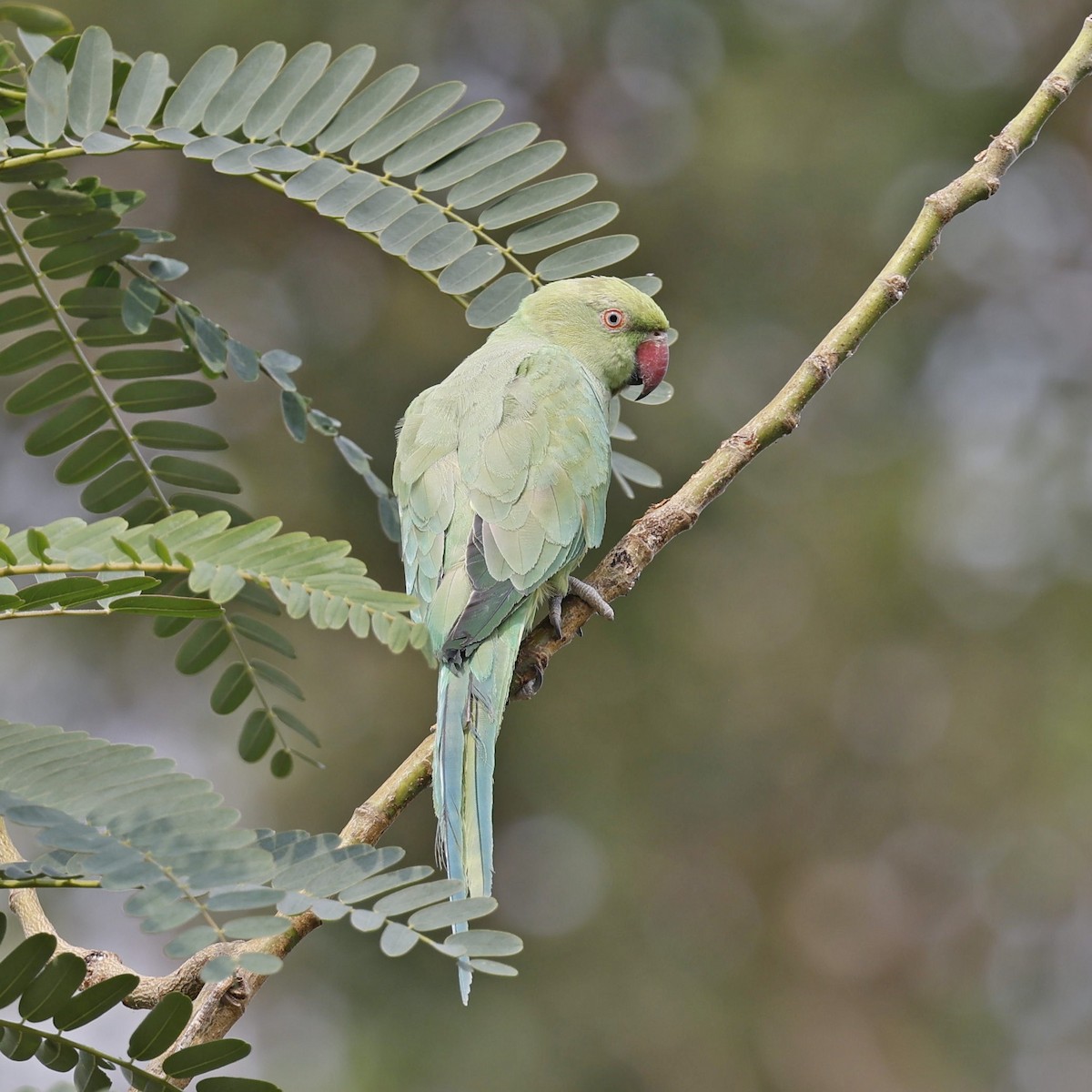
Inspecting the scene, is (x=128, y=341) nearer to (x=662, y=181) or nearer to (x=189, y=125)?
(x=189, y=125)

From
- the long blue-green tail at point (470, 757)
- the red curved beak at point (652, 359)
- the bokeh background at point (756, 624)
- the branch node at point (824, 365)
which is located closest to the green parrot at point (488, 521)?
the long blue-green tail at point (470, 757)

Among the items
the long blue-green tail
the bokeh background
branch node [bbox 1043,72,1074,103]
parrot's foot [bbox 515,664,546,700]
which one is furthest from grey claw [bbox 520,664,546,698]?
the bokeh background

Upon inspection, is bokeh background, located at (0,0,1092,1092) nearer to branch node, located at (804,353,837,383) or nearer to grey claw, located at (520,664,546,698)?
grey claw, located at (520,664,546,698)

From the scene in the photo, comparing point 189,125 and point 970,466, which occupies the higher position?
point 970,466

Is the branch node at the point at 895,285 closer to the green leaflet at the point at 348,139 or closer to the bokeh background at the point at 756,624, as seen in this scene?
the green leaflet at the point at 348,139

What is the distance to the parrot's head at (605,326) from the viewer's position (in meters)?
3.29

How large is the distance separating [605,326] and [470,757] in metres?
1.58

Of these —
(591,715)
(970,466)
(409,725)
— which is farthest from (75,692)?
(970,466)

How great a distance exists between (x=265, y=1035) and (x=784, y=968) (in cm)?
298

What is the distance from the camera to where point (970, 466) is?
7.66m

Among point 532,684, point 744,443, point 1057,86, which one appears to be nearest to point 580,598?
point 532,684

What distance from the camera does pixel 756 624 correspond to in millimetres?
7605

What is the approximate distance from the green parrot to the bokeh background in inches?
149

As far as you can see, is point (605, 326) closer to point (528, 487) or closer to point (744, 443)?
point (528, 487)
